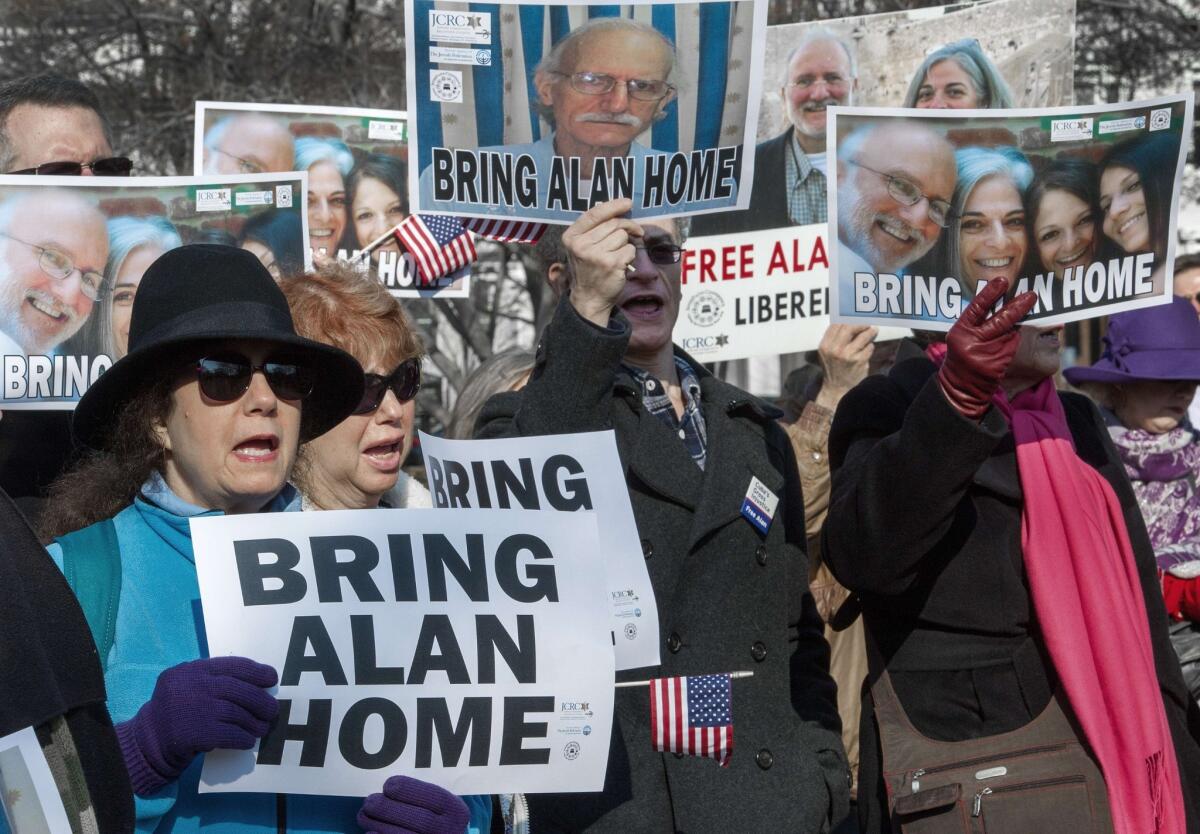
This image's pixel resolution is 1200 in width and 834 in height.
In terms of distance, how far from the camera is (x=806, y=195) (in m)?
6.23

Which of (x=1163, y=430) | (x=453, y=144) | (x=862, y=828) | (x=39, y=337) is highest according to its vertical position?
(x=453, y=144)

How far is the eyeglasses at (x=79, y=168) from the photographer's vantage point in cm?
429

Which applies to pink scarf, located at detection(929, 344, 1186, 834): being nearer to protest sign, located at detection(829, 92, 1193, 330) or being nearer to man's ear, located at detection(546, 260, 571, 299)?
protest sign, located at detection(829, 92, 1193, 330)

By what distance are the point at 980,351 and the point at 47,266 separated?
2415mm

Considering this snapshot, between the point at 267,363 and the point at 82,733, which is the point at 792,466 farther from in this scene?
the point at 82,733

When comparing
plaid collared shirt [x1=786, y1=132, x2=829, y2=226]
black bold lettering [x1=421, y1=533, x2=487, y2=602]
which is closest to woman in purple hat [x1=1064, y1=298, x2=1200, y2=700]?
plaid collared shirt [x1=786, y1=132, x2=829, y2=226]

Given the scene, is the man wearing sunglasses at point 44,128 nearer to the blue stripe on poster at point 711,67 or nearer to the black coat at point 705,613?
the black coat at point 705,613

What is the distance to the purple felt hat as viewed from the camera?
5.24m

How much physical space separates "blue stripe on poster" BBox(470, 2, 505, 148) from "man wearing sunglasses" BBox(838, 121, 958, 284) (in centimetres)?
79

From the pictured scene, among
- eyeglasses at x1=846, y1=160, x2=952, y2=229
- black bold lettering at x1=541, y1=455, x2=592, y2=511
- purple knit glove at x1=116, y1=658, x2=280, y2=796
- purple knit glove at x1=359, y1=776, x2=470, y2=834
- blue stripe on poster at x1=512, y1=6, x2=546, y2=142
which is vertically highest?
blue stripe on poster at x1=512, y1=6, x2=546, y2=142

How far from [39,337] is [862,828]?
236 cm

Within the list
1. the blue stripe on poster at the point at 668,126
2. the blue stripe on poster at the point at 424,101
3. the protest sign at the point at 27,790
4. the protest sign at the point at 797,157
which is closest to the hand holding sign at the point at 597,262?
the blue stripe on poster at the point at 668,126

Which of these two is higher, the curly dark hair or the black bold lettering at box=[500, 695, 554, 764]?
the curly dark hair

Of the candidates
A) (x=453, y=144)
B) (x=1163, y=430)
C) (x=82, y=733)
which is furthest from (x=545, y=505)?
(x=1163, y=430)
